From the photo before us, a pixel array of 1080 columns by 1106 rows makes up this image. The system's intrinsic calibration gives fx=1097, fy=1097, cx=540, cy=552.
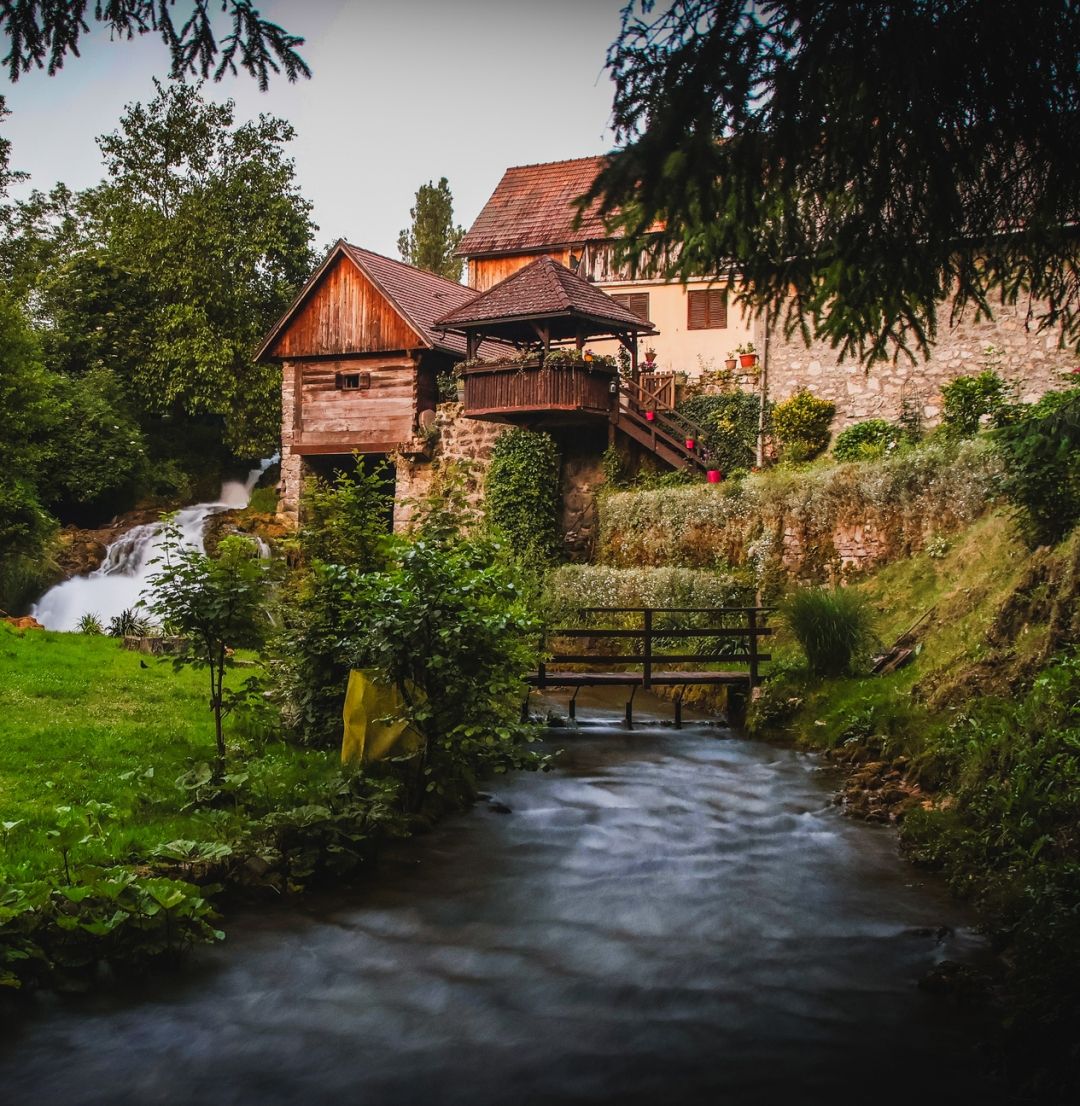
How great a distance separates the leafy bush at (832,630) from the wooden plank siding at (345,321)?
1852cm

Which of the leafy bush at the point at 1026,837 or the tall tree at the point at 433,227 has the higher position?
the tall tree at the point at 433,227

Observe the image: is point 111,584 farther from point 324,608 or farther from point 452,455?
point 324,608

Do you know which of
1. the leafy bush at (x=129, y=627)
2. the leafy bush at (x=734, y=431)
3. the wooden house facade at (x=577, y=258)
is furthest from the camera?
the wooden house facade at (x=577, y=258)

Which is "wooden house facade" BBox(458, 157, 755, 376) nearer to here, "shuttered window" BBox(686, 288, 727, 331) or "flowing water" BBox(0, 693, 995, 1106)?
"shuttered window" BBox(686, 288, 727, 331)

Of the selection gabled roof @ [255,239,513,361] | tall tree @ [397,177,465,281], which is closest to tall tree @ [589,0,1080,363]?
gabled roof @ [255,239,513,361]

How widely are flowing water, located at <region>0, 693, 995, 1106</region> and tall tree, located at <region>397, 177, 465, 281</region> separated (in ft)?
140

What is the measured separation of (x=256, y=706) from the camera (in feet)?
30.4

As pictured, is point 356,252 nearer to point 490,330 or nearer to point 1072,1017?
point 490,330

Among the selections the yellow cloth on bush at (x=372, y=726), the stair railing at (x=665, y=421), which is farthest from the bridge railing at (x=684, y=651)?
the stair railing at (x=665, y=421)

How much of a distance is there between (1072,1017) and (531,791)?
6258 millimetres

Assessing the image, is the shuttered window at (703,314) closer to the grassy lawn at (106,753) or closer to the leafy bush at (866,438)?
the leafy bush at (866,438)

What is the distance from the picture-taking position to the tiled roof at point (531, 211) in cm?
3444

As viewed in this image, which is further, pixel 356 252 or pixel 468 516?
pixel 356 252

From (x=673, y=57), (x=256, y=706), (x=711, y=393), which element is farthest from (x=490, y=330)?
(x=673, y=57)
